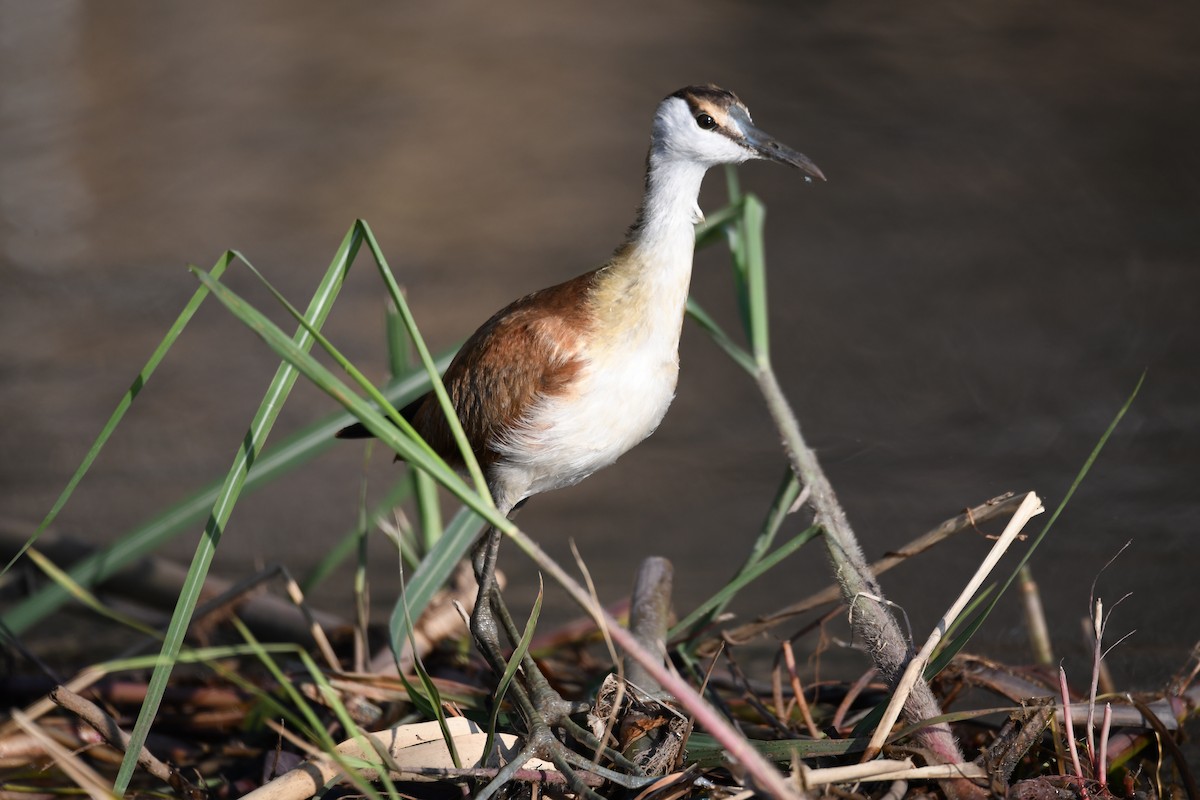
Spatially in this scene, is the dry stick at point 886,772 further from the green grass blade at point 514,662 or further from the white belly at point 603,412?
the white belly at point 603,412

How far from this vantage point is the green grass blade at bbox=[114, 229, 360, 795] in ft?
5.48

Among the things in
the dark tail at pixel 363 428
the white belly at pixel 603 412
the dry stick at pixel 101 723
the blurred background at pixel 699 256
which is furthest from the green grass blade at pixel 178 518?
the blurred background at pixel 699 256

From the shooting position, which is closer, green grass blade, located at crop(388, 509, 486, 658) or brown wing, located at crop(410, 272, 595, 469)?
brown wing, located at crop(410, 272, 595, 469)

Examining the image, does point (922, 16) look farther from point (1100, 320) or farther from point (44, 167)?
point (44, 167)

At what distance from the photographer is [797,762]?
5.16 feet

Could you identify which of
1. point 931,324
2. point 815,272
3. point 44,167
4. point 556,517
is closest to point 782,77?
point 815,272

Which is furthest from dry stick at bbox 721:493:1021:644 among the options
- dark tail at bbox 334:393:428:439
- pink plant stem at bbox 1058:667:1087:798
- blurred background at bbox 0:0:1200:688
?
blurred background at bbox 0:0:1200:688

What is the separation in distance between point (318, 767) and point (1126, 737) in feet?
4.39

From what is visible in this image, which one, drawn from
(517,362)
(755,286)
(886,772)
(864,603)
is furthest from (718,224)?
(886,772)

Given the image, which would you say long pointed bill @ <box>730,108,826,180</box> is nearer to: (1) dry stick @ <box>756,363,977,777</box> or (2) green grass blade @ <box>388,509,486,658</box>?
(1) dry stick @ <box>756,363,977,777</box>

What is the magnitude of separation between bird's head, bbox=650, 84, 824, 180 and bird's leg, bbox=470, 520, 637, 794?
33.2 inches

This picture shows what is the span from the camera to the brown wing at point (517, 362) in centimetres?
214

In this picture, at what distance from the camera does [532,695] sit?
215 centimetres

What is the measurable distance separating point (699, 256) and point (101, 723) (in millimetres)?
4319
